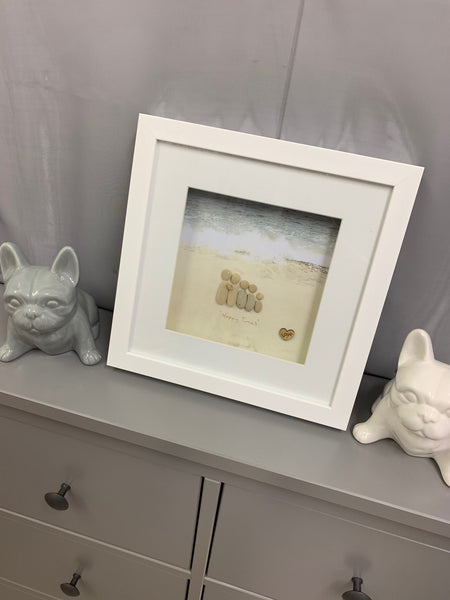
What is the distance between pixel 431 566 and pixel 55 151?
34.6 inches

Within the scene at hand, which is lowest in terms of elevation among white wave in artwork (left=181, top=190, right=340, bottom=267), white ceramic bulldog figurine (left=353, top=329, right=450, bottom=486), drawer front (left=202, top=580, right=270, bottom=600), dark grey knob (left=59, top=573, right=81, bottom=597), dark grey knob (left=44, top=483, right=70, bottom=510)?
dark grey knob (left=59, top=573, right=81, bottom=597)

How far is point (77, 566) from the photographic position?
824 mm

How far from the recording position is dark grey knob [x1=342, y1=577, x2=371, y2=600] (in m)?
0.64

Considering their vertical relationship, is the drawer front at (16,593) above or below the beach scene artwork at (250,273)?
below

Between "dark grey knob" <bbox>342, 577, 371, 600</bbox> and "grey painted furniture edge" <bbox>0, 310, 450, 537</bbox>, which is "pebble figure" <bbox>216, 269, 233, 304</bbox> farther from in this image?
"dark grey knob" <bbox>342, 577, 371, 600</bbox>

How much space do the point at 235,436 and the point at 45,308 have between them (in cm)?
34

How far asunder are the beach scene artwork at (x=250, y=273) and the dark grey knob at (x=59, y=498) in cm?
31

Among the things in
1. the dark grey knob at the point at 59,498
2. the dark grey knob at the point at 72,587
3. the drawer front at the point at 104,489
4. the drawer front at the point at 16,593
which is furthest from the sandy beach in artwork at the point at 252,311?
the drawer front at the point at 16,593

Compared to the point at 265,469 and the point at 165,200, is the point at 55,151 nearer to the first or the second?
the point at 165,200

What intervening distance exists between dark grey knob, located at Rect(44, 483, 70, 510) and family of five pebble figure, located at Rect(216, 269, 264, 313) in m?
0.39

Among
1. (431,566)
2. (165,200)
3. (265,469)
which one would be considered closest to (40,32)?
(165,200)

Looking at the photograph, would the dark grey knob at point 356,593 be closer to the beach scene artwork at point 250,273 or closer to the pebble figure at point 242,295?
the beach scene artwork at point 250,273

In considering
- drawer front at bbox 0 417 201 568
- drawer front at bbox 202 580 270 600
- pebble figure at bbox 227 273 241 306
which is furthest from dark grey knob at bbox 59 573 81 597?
pebble figure at bbox 227 273 241 306

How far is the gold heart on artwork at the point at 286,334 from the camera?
27.5 inches
